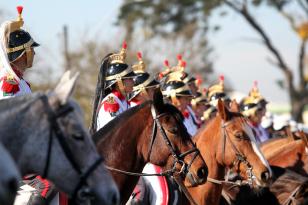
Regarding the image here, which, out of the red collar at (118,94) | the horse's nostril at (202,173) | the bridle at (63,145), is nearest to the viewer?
the bridle at (63,145)

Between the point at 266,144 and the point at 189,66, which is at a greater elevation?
the point at 266,144

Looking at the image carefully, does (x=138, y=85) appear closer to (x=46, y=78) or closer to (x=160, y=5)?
(x=46, y=78)

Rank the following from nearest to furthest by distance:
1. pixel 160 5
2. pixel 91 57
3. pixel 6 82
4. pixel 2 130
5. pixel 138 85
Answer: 1. pixel 2 130
2. pixel 6 82
3. pixel 138 85
4. pixel 91 57
5. pixel 160 5

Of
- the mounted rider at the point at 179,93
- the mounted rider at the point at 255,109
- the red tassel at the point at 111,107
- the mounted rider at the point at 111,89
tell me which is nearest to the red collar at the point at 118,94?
the mounted rider at the point at 111,89

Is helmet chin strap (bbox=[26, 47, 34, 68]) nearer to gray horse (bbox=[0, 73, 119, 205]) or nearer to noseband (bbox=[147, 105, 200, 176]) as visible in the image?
noseband (bbox=[147, 105, 200, 176])

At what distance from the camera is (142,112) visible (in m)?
8.41

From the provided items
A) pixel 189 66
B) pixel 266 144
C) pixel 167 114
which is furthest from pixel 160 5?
pixel 167 114

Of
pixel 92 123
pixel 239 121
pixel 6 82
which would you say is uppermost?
pixel 6 82

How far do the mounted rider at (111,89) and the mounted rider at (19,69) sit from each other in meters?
1.08

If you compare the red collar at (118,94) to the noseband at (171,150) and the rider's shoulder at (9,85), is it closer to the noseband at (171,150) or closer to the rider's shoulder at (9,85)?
the noseband at (171,150)

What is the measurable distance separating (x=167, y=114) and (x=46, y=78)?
25.7 metres

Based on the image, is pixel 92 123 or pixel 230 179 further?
pixel 230 179

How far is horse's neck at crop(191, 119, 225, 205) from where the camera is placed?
1036cm

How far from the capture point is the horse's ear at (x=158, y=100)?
8.38 m
